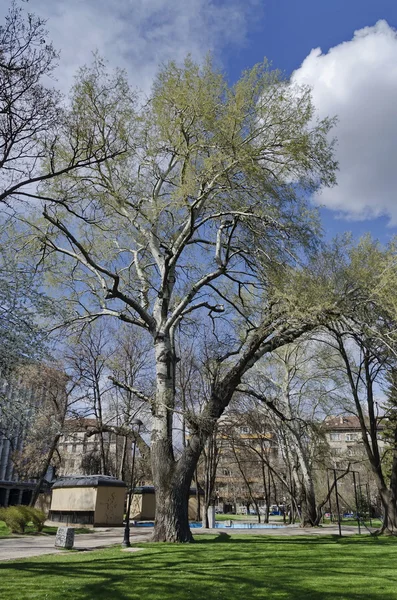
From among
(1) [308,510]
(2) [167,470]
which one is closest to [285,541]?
(2) [167,470]

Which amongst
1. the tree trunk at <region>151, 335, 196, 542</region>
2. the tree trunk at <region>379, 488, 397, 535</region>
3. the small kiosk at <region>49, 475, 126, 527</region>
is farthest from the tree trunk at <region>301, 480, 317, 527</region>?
the tree trunk at <region>151, 335, 196, 542</region>

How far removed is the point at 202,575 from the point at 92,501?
15.4 metres

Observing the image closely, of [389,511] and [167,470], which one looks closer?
[167,470]

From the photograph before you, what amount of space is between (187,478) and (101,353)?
16268 mm

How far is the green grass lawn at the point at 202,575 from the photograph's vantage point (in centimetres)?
645

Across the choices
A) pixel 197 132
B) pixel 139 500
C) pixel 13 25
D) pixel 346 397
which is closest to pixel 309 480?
pixel 346 397

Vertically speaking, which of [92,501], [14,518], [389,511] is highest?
[92,501]

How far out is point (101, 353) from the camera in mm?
28047

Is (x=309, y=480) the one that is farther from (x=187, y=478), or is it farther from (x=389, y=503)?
(x=187, y=478)

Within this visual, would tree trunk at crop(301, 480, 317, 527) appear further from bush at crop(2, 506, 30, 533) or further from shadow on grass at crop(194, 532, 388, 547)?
bush at crop(2, 506, 30, 533)

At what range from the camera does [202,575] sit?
786cm

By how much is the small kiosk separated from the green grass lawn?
36.0 ft

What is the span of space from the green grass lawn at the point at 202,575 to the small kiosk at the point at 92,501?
1097 centimetres

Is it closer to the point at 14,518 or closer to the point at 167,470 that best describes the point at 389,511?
the point at 167,470
